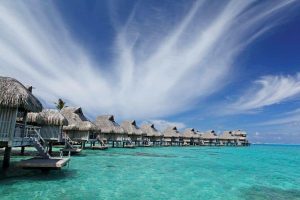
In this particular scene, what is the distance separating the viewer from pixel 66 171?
1365 centimetres

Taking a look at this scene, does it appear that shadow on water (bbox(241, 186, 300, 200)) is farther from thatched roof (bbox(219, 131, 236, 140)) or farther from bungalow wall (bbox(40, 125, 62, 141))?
thatched roof (bbox(219, 131, 236, 140))

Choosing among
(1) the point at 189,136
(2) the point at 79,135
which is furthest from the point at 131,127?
(1) the point at 189,136

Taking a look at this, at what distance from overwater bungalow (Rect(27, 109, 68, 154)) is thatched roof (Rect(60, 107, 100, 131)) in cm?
710

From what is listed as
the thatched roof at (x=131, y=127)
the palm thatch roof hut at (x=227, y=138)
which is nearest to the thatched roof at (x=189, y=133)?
the palm thatch roof hut at (x=227, y=138)

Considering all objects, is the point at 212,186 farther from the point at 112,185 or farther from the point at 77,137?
the point at 77,137

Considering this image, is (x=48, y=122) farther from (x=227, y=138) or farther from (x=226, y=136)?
(x=226, y=136)

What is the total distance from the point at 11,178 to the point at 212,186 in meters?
8.06

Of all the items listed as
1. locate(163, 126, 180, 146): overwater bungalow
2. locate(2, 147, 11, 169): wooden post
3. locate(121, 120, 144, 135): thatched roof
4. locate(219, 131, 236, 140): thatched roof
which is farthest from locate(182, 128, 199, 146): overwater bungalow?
locate(2, 147, 11, 169): wooden post

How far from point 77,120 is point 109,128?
324 inches

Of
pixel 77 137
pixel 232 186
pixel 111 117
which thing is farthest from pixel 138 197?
pixel 111 117

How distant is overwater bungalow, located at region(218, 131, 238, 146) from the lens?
249ft

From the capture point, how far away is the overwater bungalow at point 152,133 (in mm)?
49500

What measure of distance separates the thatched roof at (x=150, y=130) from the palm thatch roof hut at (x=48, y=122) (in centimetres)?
3000

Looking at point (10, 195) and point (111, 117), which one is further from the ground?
point (111, 117)
